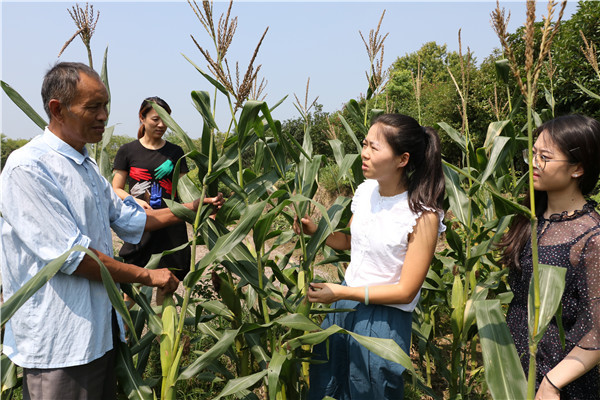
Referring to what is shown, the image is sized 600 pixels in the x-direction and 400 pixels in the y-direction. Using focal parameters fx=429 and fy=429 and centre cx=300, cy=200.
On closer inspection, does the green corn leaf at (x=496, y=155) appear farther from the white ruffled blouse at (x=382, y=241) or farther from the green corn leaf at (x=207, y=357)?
the green corn leaf at (x=207, y=357)

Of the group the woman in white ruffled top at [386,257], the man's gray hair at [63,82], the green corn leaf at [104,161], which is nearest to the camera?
the man's gray hair at [63,82]

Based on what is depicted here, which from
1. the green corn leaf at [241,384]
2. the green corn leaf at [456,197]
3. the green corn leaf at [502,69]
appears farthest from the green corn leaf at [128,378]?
the green corn leaf at [502,69]

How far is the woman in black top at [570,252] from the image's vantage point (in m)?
1.38

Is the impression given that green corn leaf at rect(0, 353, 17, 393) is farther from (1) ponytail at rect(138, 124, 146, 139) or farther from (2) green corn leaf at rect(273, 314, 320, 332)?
(1) ponytail at rect(138, 124, 146, 139)

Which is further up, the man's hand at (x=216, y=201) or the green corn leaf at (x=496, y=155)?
the green corn leaf at (x=496, y=155)

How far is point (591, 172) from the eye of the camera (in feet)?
4.93

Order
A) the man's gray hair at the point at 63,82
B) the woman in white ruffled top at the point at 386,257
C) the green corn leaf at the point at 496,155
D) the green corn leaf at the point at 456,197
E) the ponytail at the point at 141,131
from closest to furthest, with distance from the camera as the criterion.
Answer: the man's gray hair at the point at 63,82, the woman in white ruffled top at the point at 386,257, the green corn leaf at the point at 496,155, the green corn leaf at the point at 456,197, the ponytail at the point at 141,131

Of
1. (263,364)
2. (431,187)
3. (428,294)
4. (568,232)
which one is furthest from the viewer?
(428,294)

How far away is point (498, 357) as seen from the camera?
1.21 metres

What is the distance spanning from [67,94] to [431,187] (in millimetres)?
1396

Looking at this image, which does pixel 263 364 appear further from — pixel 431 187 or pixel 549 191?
pixel 549 191

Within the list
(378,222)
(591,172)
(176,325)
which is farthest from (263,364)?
(591,172)

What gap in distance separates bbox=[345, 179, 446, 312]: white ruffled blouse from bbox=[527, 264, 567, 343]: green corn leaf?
0.52 m

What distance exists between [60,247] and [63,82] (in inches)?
23.1
